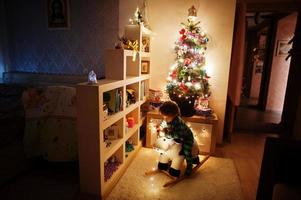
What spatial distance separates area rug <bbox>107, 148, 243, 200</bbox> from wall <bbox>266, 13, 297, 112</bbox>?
11.5 ft

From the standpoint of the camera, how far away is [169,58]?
10.8 ft

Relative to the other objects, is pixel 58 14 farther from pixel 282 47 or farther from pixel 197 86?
pixel 282 47

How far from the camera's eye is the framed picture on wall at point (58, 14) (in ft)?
12.8

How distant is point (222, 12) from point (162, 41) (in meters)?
0.93

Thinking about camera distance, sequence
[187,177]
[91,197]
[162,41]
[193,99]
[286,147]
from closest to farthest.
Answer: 1. [286,147]
2. [91,197]
3. [187,177]
4. [193,99]
5. [162,41]

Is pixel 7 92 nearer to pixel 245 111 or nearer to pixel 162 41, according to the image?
pixel 162 41

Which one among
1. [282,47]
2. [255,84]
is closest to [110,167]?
[282,47]

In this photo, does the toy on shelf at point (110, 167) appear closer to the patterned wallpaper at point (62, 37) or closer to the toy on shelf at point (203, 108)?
the toy on shelf at point (203, 108)

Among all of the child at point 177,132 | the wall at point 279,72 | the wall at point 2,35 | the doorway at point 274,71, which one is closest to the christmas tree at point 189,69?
the child at point 177,132

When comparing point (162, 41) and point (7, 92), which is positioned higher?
point (162, 41)

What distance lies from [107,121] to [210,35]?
6.76 ft

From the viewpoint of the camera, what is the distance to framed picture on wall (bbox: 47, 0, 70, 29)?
391 centimetres

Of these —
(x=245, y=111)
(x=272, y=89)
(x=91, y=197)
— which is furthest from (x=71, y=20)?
(x=272, y=89)

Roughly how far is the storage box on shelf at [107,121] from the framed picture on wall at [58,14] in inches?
77.0
